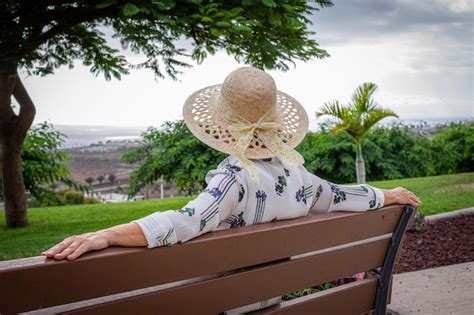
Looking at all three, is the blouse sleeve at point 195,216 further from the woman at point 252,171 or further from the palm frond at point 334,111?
the palm frond at point 334,111

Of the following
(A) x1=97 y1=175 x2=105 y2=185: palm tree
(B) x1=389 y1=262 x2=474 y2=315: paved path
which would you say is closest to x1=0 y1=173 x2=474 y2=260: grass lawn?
(A) x1=97 y1=175 x2=105 y2=185: palm tree

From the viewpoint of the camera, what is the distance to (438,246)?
5180 millimetres

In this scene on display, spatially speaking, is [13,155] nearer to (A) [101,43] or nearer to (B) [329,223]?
(A) [101,43]

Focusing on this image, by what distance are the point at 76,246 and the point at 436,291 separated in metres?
3.26

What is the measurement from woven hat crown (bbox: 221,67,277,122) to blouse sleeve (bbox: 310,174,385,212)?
403 millimetres

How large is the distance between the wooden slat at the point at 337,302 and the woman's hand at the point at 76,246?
2.51 ft

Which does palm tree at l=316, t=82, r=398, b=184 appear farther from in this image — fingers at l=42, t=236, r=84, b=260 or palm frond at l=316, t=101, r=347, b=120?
fingers at l=42, t=236, r=84, b=260

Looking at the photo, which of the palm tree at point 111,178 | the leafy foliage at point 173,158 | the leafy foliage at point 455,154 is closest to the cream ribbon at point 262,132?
the leafy foliage at point 173,158

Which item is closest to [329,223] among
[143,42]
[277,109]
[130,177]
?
[277,109]

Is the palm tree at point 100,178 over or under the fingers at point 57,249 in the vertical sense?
under

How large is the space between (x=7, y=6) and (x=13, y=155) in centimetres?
260

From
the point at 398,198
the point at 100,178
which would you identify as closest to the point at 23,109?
the point at 100,178

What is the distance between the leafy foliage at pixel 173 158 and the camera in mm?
10375

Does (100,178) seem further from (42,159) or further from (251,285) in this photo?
(251,285)
